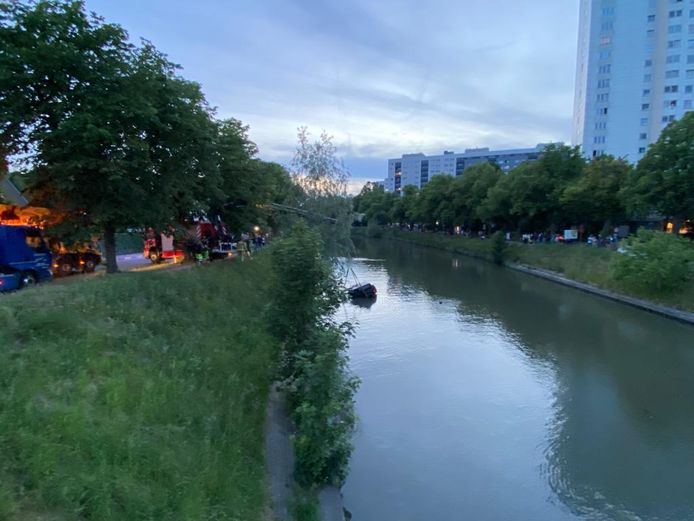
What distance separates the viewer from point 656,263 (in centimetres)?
2619

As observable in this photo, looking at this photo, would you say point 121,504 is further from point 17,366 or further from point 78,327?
point 78,327

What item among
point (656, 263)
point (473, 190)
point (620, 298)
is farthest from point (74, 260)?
point (473, 190)

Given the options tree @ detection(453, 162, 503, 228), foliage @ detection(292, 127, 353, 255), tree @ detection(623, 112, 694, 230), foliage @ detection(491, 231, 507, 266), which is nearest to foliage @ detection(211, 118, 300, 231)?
foliage @ detection(292, 127, 353, 255)

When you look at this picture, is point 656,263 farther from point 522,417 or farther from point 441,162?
point 441,162

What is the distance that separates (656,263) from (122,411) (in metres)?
29.4

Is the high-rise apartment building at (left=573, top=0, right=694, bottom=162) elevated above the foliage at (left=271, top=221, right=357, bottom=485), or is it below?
above

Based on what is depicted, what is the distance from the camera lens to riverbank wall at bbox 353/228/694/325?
2706 cm

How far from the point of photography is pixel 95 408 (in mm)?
5598

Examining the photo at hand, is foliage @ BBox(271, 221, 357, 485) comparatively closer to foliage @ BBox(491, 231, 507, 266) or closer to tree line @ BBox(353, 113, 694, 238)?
tree line @ BBox(353, 113, 694, 238)

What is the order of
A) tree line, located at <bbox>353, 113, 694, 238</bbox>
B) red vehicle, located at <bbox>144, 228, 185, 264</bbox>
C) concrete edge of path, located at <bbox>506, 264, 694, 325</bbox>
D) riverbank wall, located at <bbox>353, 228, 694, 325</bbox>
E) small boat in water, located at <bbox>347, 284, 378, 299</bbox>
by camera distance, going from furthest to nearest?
tree line, located at <bbox>353, 113, 694, 238</bbox>, small boat in water, located at <bbox>347, 284, 378, 299</bbox>, riverbank wall, located at <bbox>353, 228, 694, 325</bbox>, concrete edge of path, located at <bbox>506, 264, 694, 325</bbox>, red vehicle, located at <bbox>144, 228, 185, 264</bbox>

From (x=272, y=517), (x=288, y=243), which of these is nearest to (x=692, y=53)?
(x=288, y=243)

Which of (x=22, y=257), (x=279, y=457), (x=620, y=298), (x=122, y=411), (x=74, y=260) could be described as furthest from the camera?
(x=620, y=298)

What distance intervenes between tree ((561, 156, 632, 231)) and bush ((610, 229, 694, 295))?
1090 cm

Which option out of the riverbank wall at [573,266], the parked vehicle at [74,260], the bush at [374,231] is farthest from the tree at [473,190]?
the parked vehicle at [74,260]
